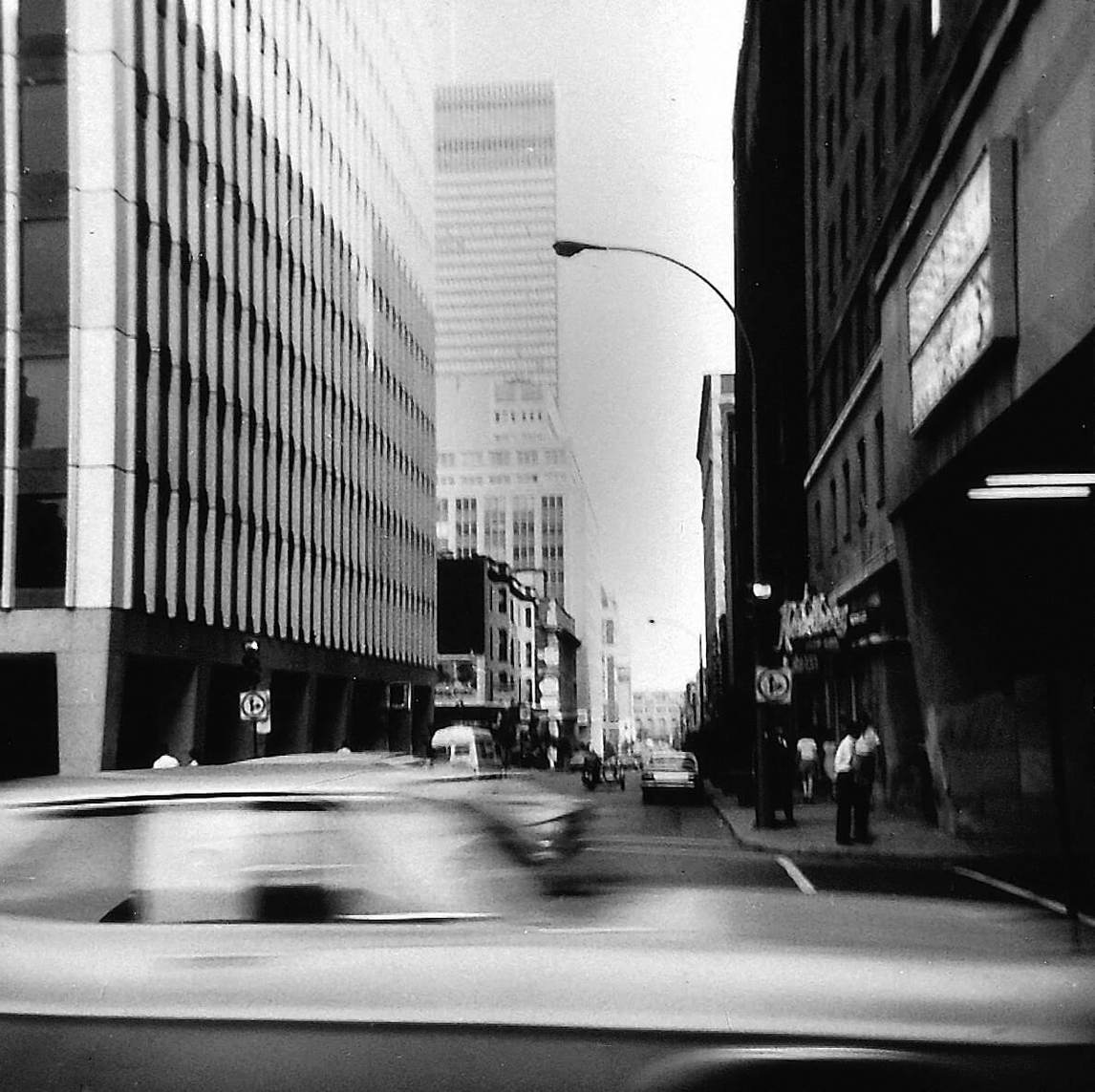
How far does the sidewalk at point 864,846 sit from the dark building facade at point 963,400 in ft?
2.24

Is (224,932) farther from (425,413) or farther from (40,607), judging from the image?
(425,413)

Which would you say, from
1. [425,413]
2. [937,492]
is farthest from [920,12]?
[425,413]

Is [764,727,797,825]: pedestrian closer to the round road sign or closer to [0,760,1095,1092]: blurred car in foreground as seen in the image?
the round road sign

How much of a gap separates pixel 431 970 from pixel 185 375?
38356 millimetres

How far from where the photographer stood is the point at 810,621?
31219mm

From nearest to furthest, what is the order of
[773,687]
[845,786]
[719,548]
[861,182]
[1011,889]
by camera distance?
[1011,889]
[845,786]
[773,687]
[861,182]
[719,548]

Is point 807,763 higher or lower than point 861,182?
lower

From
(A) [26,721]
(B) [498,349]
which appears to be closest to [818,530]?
(A) [26,721]

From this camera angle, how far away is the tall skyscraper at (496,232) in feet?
282

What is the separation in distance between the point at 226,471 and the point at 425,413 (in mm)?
30518

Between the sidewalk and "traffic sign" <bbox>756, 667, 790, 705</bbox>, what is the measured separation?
2099 mm

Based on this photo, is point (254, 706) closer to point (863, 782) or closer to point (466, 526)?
point (863, 782)

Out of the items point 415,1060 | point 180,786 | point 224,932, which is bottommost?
point 415,1060

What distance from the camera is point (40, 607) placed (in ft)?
116
